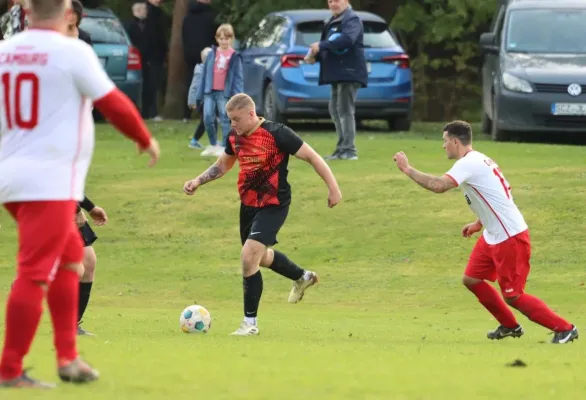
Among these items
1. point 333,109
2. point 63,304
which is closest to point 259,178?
point 63,304

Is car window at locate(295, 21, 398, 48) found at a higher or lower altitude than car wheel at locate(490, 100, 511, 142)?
higher

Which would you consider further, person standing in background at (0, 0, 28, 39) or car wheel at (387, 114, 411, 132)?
car wheel at (387, 114, 411, 132)

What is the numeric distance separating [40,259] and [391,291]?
8040mm

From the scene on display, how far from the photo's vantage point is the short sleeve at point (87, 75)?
6.73m

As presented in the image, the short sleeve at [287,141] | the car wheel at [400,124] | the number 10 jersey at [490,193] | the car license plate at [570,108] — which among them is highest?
the short sleeve at [287,141]

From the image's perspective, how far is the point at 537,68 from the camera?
21875 mm

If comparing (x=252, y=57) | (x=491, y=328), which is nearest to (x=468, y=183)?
(x=491, y=328)

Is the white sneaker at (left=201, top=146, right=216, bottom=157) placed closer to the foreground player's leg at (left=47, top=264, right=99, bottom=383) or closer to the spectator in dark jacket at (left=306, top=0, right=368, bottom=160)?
the spectator in dark jacket at (left=306, top=0, right=368, bottom=160)

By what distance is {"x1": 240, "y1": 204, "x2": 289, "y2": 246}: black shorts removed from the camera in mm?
10562

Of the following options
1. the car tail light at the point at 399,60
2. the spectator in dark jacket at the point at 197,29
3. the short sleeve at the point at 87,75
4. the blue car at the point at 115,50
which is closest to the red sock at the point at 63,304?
the short sleeve at the point at 87,75

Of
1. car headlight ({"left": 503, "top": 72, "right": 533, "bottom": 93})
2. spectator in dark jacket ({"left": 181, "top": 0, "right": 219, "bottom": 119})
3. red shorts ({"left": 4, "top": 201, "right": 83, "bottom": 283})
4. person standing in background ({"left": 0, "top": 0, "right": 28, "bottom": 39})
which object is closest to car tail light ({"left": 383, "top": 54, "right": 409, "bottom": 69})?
car headlight ({"left": 503, "top": 72, "right": 533, "bottom": 93})

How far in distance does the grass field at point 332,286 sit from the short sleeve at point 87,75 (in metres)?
1.31

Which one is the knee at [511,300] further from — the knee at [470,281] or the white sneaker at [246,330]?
the white sneaker at [246,330]

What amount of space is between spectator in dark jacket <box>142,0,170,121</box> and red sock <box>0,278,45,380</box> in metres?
22.6
